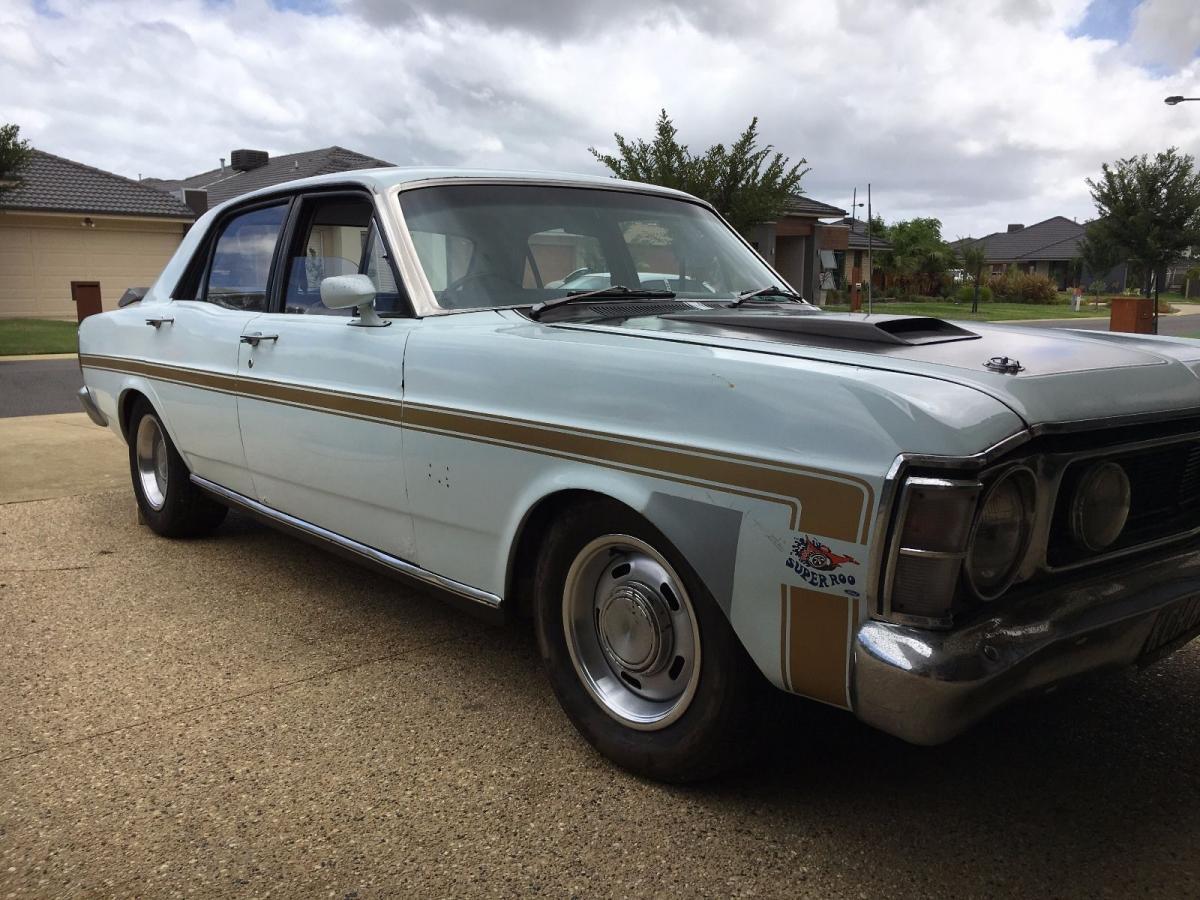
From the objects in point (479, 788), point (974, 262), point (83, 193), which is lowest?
point (479, 788)

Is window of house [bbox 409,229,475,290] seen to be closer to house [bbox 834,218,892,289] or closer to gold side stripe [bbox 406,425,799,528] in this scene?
gold side stripe [bbox 406,425,799,528]

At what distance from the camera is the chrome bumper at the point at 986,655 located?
1.93 meters

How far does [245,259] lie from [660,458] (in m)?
2.71

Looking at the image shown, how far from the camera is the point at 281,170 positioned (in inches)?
1411

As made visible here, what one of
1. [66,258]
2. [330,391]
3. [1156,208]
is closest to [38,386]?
[330,391]

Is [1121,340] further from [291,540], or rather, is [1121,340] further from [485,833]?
[291,540]

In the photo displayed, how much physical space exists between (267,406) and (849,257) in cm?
4535

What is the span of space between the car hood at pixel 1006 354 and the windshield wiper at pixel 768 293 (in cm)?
59

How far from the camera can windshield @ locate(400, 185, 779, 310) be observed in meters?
3.25

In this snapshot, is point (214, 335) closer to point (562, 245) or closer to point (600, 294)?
point (562, 245)

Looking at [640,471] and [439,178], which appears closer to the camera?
[640,471]

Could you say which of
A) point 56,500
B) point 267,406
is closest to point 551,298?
point 267,406

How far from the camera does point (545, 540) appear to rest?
8.91 ft

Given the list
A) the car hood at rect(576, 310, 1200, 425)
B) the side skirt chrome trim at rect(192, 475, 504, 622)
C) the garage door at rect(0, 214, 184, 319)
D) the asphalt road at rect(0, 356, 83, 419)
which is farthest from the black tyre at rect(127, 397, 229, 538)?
the garage door at rect(0, 214, 184, 319)
